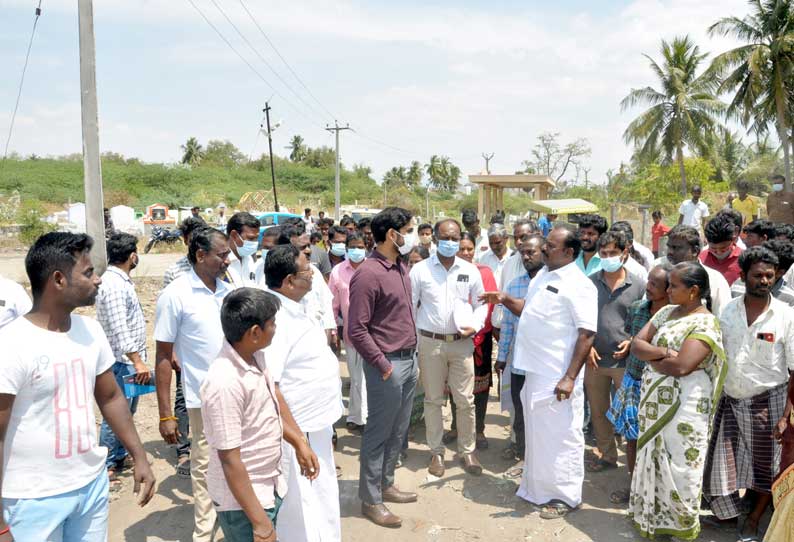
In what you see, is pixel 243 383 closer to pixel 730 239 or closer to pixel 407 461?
pixel 407 461

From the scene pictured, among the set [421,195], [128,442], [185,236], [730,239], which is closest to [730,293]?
[730,239]

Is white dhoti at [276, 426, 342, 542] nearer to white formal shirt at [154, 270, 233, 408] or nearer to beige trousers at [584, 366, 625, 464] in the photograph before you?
white formal shirt at [154, 270, 233, 408]

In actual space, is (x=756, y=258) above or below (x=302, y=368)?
above

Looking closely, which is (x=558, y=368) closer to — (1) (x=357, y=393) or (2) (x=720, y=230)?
(2) (x=720, y=230)

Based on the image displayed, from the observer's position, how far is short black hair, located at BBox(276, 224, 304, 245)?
16.2 feet

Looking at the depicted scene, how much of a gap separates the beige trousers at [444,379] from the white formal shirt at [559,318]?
2.10 ft

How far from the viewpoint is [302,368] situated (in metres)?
2.98

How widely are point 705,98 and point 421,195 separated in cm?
4037

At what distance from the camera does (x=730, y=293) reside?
13.5 feet

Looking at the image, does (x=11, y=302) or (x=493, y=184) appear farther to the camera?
(x=493, y=184)

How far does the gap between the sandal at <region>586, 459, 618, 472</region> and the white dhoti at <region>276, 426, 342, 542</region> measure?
2464 millimetres

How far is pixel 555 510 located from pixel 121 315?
131 inches

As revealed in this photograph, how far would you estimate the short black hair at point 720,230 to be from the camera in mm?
4551

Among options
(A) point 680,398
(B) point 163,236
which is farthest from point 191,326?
(B) point 163,236
